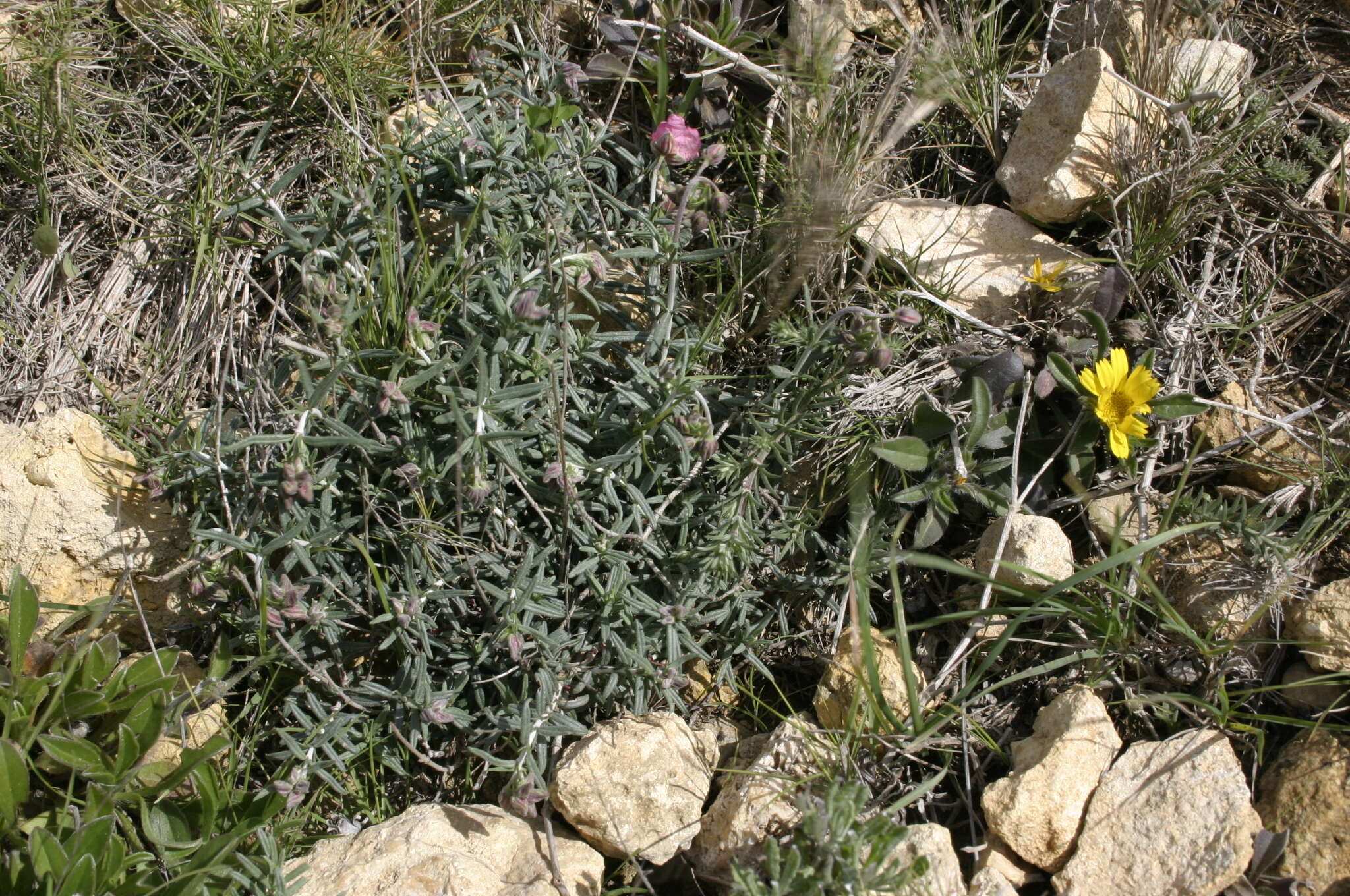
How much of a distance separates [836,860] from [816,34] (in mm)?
2217

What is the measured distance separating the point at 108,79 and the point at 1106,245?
10.8 feet

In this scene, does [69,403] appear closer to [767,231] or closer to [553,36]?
[553,36]

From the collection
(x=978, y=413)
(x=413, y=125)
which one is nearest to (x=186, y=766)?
(x=413, y=125)

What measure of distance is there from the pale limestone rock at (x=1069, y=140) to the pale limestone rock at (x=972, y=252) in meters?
0.11

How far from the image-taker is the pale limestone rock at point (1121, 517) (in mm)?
2811

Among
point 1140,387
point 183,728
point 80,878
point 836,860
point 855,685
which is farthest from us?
point 1140,387

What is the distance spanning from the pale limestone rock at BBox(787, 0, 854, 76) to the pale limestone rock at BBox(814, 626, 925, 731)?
167 centimetres

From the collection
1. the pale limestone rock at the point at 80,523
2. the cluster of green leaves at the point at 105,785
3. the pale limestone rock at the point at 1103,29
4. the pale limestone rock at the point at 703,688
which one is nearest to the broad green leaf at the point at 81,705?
the cluster of green leaves at the point at 105,785

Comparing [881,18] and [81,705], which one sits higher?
[881,18]

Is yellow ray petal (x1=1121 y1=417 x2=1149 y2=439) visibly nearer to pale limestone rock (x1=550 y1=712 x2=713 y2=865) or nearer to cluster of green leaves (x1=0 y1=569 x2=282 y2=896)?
pale limestone rock (x1=550 y1=712 x2=713 y2=865)

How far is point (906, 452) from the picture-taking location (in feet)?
9.28

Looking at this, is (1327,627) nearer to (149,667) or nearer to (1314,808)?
(1314,808)

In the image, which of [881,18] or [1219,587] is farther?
[881,18]

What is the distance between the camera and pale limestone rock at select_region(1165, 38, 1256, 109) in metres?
3.20
